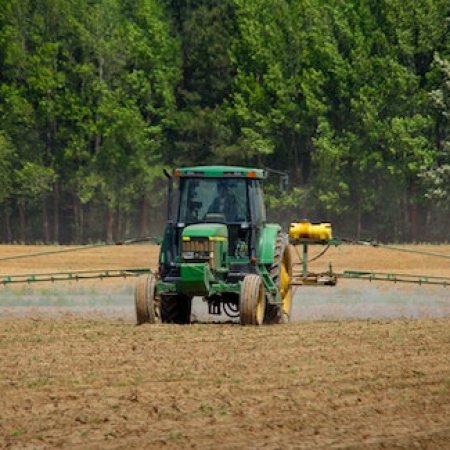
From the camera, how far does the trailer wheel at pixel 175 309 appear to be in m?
26.2

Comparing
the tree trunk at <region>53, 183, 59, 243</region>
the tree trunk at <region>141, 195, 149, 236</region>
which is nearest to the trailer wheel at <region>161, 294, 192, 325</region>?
the tree trunk at <region>53, 183, 59, 243</region>

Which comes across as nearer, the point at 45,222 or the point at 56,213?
the point at 56,213

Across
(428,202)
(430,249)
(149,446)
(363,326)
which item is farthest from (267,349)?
(428,202)

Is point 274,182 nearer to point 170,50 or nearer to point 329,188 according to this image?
point 329,188

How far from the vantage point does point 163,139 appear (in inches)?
3049

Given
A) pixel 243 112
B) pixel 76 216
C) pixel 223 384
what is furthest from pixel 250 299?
pixel 76 216

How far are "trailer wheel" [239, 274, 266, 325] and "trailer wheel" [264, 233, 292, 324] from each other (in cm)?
124

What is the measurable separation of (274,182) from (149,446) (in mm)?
58779

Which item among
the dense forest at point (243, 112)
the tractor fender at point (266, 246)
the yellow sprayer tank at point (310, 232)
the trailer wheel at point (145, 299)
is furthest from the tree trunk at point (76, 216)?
the trailer wheel at point (145, 299)

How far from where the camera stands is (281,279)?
2748 centimetres

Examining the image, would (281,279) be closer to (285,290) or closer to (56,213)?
(285,290)

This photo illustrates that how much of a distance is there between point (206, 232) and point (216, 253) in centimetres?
38

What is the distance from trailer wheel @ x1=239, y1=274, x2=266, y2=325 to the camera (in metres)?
24.8

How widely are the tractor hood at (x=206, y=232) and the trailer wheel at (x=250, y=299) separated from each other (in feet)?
2.62
